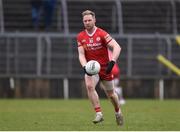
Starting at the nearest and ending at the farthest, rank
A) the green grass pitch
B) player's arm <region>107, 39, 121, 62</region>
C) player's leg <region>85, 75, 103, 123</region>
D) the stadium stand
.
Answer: the green grass pitch → player's arm <region>107, 39, 121, 62</region> → player's leg <region>85, 75, 103, 123</region> → the stadium stand

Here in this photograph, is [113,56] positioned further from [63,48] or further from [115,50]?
[63,48]

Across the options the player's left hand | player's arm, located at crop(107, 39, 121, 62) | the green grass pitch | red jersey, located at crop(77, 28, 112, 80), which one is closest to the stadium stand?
the green grass pitch

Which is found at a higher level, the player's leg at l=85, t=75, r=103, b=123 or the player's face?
the player's face

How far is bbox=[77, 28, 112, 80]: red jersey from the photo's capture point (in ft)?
52.9

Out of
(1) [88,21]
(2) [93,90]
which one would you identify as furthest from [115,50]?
(2) [93,90]

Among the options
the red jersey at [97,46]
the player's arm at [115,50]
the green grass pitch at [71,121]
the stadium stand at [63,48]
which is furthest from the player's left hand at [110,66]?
the stadium stand at [63,48]

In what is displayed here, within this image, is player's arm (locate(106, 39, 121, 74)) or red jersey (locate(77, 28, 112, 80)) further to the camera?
red jersey (locate(77, 28, 112, 80))

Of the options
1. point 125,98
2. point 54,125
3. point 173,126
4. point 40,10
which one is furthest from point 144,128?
point 40,10

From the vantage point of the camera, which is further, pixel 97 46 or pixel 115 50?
pixel 97 46

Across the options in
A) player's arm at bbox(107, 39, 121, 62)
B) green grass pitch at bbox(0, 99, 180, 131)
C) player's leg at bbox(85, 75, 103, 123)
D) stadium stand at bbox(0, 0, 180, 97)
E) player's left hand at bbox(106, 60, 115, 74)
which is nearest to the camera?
green grass pitch at bbox(0, 99, 180, 131)

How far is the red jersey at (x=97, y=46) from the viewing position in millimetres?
16125

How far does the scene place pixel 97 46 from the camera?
16.2 metres

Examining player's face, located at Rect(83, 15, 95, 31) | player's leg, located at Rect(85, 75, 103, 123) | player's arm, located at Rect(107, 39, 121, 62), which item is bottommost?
player's leg, located at Rect(85, 75, 103, 123)

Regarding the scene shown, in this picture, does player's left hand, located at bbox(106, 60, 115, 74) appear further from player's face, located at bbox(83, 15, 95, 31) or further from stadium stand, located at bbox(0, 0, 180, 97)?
stadium stand, located at bbox(0, 0, 180, 97)
